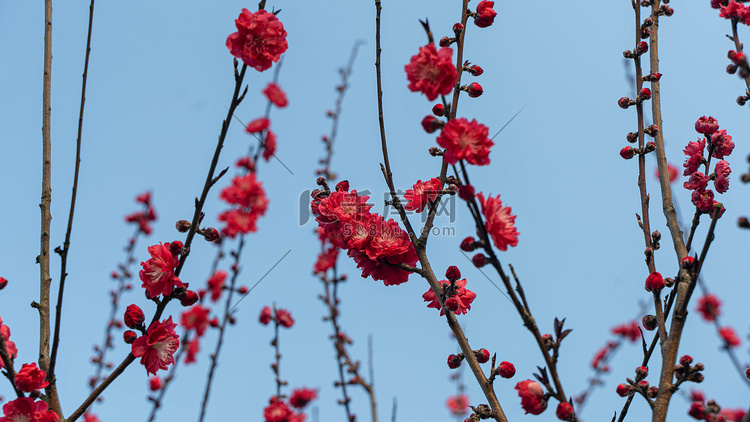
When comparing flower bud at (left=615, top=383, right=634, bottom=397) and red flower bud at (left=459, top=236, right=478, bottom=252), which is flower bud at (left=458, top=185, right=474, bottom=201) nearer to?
red flower bud at (left=459, top=236, right=478, bottom=252)

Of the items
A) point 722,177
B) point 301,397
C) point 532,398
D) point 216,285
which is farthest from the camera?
point 301,397

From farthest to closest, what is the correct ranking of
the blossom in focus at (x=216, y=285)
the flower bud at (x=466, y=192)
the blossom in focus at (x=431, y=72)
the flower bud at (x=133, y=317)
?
the blossom in focus at (x=216, y=285) < the flower bud at (x=133, y=317) < the blossom in focus at (x=431, y=72) < the flower bud at (x=466, y=192)

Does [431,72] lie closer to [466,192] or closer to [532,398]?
[466,192]

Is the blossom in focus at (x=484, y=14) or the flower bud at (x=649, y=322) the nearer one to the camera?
the flower bud at (x=649, y=322)

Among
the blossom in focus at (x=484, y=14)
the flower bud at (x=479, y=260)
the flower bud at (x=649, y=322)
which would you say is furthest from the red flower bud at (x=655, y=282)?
the blossom in focus at (x=484, y=14)

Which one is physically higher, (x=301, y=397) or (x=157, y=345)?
(x=301, y=397)

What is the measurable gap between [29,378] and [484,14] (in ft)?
7.03

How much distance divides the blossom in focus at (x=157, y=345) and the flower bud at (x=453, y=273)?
1.03 m

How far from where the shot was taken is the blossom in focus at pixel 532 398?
58.7 inches

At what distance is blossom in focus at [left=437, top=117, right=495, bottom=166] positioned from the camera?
1.37 m

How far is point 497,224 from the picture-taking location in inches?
55.7

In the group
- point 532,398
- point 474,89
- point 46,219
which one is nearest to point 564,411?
point 532,398

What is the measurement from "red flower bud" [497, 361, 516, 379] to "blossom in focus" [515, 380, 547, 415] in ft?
0.60

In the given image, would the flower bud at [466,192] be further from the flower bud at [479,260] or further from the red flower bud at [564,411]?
the red flower bud at [564,411]
